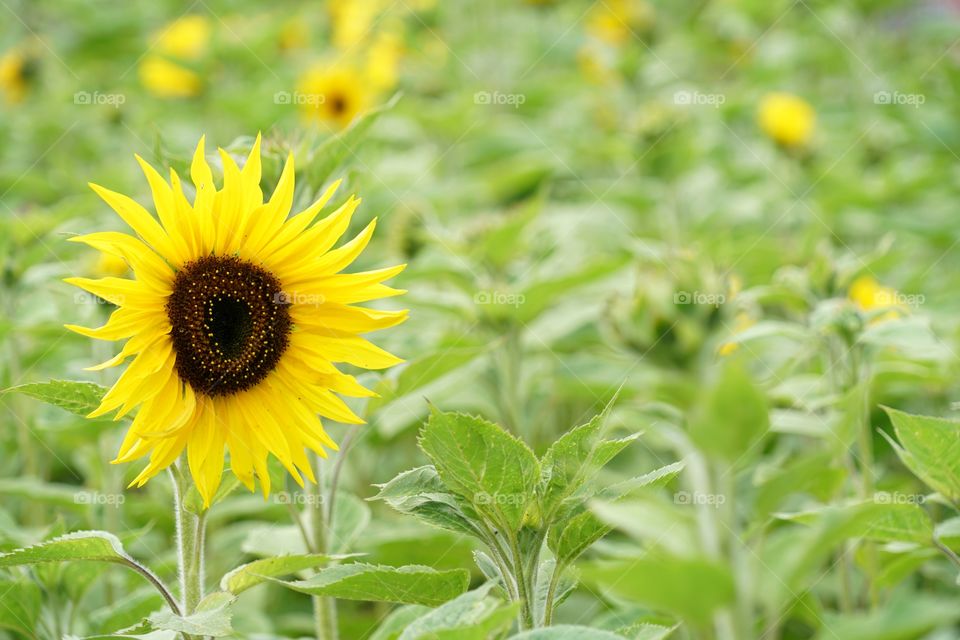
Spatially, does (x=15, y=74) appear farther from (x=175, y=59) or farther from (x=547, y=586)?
(x=547, y=586)

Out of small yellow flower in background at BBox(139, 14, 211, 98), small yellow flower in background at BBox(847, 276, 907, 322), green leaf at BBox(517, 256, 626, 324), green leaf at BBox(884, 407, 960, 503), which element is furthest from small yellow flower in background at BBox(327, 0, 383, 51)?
green leaf at BBox(884, 407, 960, 503)

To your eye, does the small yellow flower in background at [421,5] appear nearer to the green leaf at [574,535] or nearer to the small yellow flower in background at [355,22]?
the small yellow flower in background at [355,22]

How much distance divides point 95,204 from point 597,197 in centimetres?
149

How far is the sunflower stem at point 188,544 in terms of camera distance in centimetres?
127

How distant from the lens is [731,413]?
79 cm

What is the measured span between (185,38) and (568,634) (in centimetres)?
388

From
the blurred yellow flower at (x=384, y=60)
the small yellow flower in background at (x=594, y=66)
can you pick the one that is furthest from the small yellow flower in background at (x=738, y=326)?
the blurred yellow flower at (x=384, y=60)

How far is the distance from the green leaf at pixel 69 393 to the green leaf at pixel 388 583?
363 mm

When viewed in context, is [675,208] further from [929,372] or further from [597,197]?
[929,372]

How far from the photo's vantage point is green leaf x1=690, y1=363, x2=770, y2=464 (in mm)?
787

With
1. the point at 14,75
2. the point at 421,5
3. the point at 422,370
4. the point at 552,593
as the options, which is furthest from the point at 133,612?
the point at 421,5

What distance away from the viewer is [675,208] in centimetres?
310

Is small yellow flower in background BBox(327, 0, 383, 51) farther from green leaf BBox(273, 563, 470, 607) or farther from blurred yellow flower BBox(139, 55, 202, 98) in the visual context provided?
green leaf BBox(273, 563, 470, 607)

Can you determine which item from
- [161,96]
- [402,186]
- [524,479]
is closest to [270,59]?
[161,96]
